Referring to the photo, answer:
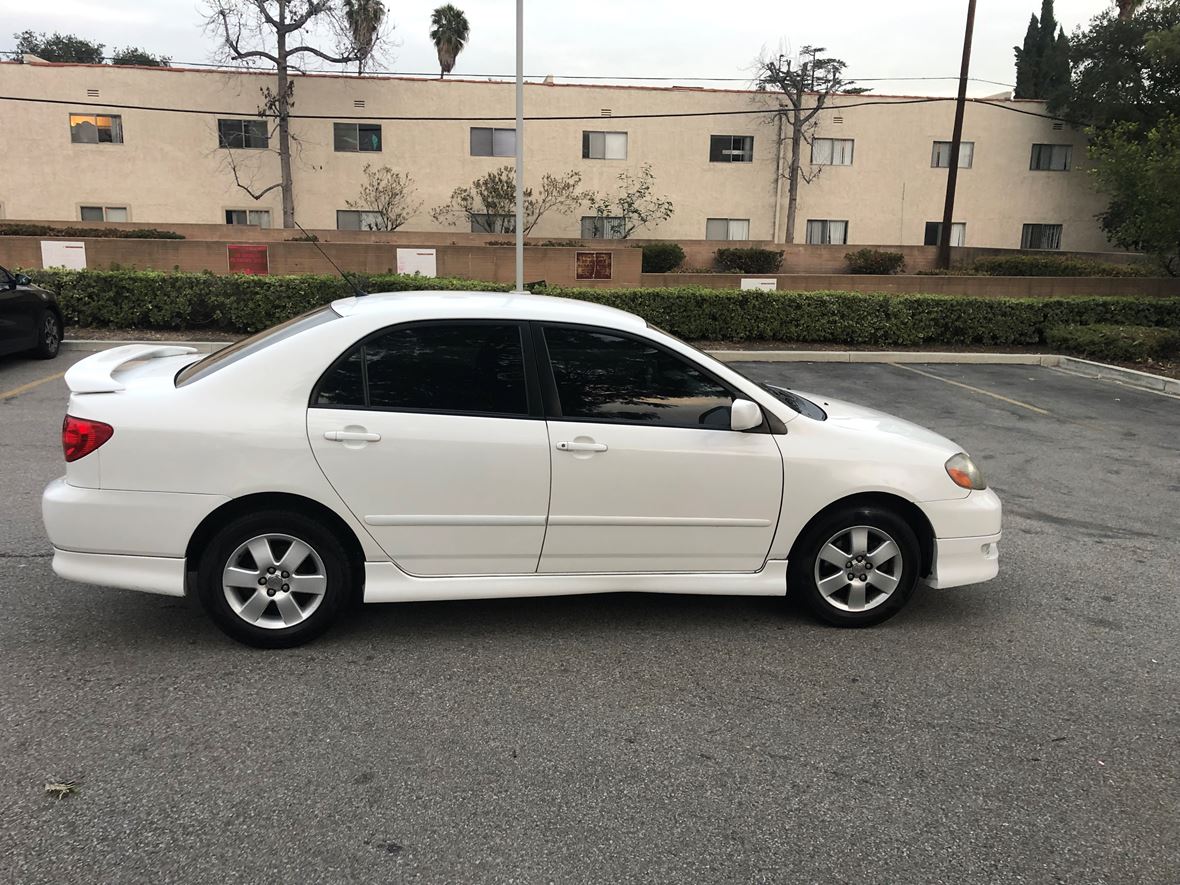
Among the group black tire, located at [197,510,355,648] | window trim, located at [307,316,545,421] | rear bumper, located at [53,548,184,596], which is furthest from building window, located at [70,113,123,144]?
black tire, located at [197,510,355,648]

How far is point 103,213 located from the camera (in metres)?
28.4

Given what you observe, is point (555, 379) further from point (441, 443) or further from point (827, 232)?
point (827, 232)

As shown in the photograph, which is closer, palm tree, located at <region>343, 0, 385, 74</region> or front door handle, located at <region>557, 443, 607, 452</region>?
front door handle, located at <region>557, 443, 607, 452</region>

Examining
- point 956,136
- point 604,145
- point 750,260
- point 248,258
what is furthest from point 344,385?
point 604,145

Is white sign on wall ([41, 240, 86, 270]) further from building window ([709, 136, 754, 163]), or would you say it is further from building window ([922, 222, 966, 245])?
building window ([922, 222, 966, 245])

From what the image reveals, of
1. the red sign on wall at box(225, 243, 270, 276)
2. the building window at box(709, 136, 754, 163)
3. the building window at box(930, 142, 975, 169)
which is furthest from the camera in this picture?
the building window at box(930, 142, 975, 169)

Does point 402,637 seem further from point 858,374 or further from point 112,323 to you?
point 112,323

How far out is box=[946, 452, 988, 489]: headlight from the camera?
4164 mm

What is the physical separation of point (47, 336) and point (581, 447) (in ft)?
33.6

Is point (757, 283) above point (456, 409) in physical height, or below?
above

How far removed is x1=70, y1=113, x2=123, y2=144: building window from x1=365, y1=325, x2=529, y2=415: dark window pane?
97.7 feet

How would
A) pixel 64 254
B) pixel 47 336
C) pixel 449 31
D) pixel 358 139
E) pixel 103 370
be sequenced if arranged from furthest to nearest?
pixel 449 31 < pixel 358 139 < pixel 64 254 < pixel 47 336 < pixel 103 370

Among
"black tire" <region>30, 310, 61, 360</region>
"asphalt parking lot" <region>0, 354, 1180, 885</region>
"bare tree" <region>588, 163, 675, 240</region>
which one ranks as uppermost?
"bare tree" <region>588, 163, 675, 240</region>

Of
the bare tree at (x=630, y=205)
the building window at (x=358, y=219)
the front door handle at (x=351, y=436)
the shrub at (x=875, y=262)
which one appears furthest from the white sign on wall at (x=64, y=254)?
the shrub at (x=875, y=262)
